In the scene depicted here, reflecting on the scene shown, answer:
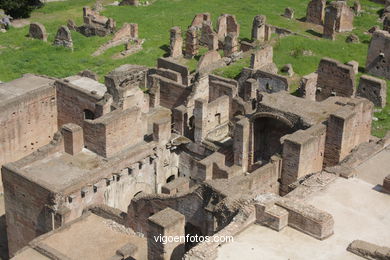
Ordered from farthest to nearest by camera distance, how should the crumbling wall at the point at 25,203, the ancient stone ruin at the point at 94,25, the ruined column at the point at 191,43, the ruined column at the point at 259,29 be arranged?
the ancient stone ruin at the point at 94,25 → the ruined column at the point at 259,29 → the ruined column at the point at 191,43 → the crumbling wall at the point at 25,203

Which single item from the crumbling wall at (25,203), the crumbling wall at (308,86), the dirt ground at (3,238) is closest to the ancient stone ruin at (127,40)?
the crumbling wall at (308,86)

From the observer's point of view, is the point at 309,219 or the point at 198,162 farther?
the point at 198,162

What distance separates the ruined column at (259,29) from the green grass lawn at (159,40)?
1326 millimetres

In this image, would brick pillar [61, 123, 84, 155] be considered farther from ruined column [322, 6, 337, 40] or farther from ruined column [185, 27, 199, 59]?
A: ruined column [322, 6, 337, 40]

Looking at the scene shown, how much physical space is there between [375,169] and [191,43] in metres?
20.4

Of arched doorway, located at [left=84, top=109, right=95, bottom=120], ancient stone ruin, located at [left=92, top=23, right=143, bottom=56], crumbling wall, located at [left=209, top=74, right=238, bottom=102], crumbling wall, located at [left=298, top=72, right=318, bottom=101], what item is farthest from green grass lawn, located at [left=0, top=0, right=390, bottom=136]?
arched doorway, located at [left=84, top=109, right=95, bottom=120]

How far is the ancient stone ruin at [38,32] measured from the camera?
4669 cm

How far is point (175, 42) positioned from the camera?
43.0 metres

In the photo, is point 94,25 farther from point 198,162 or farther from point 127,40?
point 198,162

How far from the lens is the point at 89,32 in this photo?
156 feet

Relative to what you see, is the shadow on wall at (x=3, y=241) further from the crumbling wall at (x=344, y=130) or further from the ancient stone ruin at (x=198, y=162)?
the crumbling wall at (x=344, y=130)

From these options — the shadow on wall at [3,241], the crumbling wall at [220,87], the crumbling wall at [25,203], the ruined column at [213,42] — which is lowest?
the shadow on wall at [3,241]

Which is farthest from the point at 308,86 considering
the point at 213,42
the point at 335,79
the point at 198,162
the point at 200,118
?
the point at 213,42

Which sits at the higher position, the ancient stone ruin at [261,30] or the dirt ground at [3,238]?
the ancient stone ruin at [261,30]
